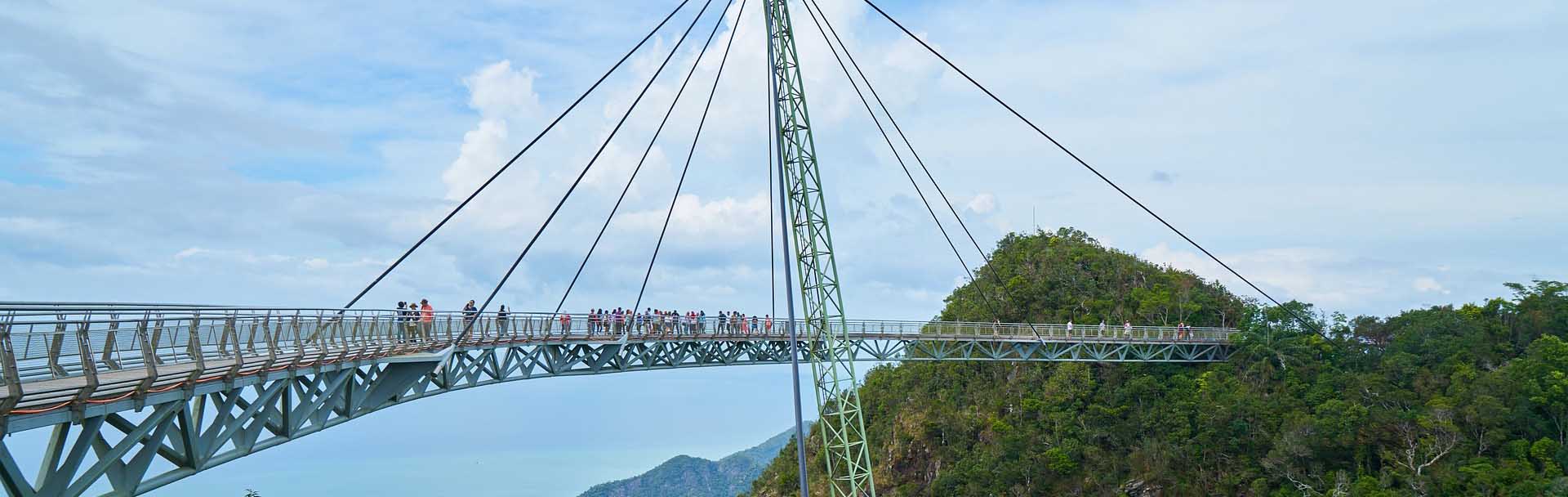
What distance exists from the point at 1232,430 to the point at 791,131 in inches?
979

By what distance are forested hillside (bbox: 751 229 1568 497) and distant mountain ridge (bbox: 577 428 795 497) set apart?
9784 centimetres

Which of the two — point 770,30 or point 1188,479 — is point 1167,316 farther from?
point 770,30

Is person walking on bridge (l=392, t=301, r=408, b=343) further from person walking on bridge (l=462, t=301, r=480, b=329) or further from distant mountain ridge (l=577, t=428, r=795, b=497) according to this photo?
distant mountain ridge (l=577, t=428, r=795, b=497)

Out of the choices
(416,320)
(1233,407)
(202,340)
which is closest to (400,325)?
(416,320)

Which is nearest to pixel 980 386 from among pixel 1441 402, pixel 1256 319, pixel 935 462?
pixel 935 462

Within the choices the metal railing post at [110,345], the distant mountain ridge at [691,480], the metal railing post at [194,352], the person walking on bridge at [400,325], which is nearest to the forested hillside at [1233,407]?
the person walking on bridge at [400,325]

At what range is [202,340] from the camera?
1739cm

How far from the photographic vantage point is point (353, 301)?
79.8ft

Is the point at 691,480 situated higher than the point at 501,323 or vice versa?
the point at 501,323

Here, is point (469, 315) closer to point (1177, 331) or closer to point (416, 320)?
point (416, 320)

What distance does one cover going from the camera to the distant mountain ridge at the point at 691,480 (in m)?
161

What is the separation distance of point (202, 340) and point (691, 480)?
153986 mm

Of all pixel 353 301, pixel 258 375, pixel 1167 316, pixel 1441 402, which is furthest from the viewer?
pixel 1167 316

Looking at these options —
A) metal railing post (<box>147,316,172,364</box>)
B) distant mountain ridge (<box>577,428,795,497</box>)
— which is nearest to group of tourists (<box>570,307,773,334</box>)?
metal railing post (<box>147,316,172,364</box>)
